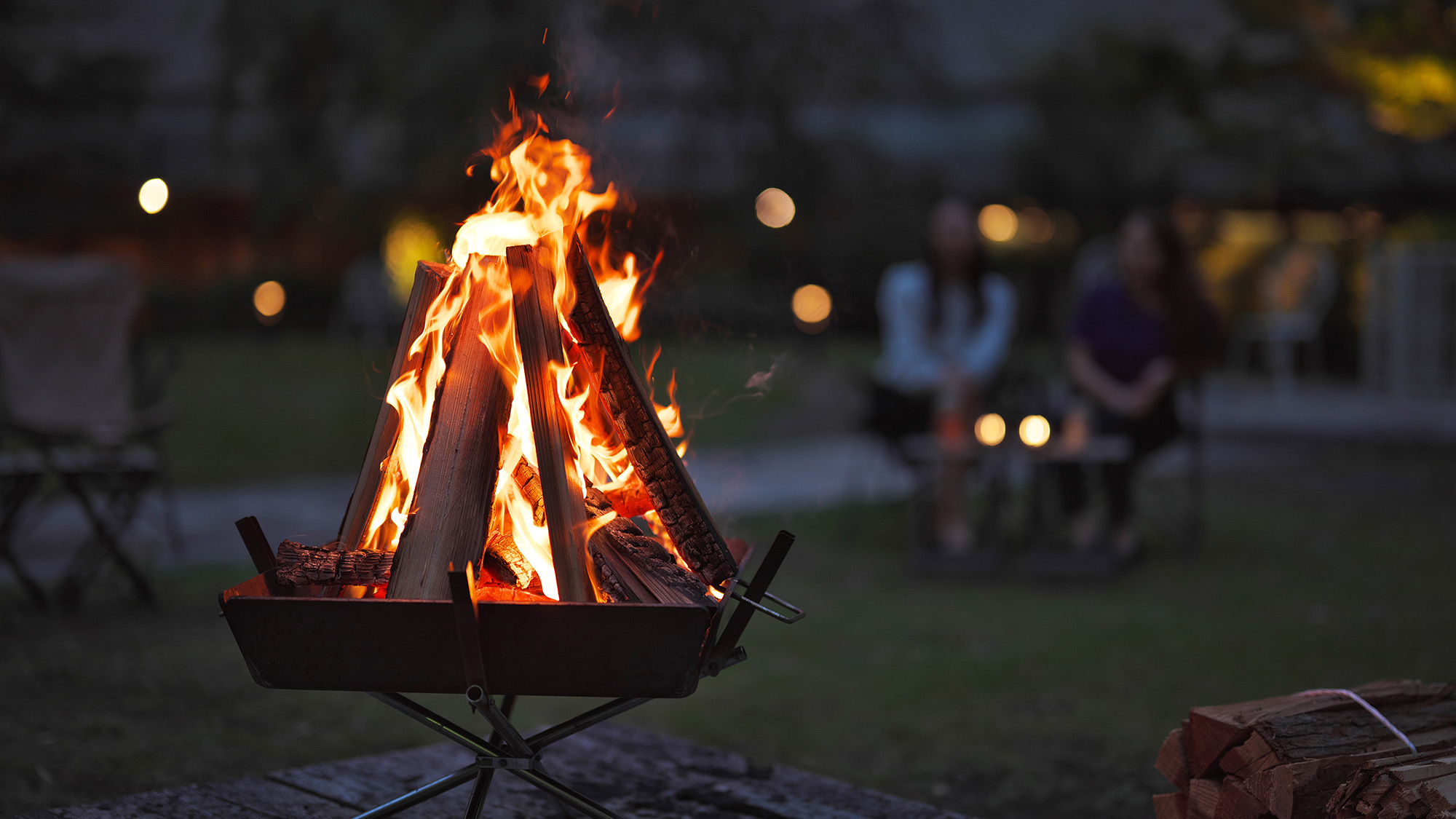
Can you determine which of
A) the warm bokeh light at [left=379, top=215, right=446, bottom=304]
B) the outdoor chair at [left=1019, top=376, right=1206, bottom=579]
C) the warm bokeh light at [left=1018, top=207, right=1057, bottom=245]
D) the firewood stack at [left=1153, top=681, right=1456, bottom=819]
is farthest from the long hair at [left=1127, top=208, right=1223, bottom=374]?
the warm bokeh light at [left=1018, top=207, right=1057, bottom=245]

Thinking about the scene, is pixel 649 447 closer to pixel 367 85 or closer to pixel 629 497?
pixel 629 497

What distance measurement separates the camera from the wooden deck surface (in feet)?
8.28

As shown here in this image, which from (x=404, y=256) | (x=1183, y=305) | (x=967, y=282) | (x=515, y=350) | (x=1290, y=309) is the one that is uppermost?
(x=404, y=256)

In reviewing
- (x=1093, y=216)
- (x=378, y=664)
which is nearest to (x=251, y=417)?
(x=378, y=664)

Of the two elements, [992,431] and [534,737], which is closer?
[534,737]

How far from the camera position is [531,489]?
2.29 metres

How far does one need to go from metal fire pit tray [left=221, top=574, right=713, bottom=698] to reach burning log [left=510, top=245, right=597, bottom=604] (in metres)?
0.14

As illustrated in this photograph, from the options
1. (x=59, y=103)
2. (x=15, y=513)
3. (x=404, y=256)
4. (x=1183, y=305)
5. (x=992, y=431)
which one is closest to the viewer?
(x=15, y=513)

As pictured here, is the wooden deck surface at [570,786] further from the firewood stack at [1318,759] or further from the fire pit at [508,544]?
the firewood stack at [1318,759]

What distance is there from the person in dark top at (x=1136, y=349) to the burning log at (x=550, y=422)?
4092 mm

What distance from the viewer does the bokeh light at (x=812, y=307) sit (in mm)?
16812

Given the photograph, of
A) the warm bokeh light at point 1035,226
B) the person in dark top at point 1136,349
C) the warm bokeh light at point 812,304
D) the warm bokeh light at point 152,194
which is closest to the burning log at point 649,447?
the warm bokeh light at point 152,194

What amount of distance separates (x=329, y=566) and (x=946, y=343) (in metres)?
4.09

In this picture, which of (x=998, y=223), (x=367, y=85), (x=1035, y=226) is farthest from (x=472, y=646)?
(x=1035, y=226)
